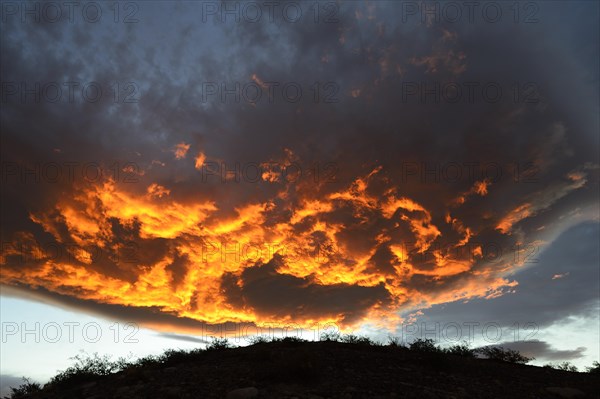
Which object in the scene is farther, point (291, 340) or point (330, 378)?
point (291, 340)

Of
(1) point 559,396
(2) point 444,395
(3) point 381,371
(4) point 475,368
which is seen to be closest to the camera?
(2) point 444,395

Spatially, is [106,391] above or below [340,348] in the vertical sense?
below

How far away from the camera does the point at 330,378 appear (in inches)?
457

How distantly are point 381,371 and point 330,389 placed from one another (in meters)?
2.82

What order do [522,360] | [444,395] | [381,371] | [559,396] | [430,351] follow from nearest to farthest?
[444,395]
[559,396]
[381,371]
[430,351]
[522,360]

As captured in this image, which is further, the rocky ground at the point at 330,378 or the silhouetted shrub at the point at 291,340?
the silhouetted shrub at the point at 291,340

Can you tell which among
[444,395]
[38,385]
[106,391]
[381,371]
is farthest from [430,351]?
[38,385]

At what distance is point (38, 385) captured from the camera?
49.0ft

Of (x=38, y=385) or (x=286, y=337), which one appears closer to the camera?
(x=38, y=385)

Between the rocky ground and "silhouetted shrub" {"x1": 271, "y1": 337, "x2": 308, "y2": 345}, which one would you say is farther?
"silhouetted shrub" {"x1": 271, "y1": 337, "x2": 308, "y2": 345}

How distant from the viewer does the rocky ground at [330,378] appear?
10727 mm

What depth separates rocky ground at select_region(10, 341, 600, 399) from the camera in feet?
35.2

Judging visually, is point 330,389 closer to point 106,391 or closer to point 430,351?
point 430,351

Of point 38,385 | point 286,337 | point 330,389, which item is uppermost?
point 286,337
